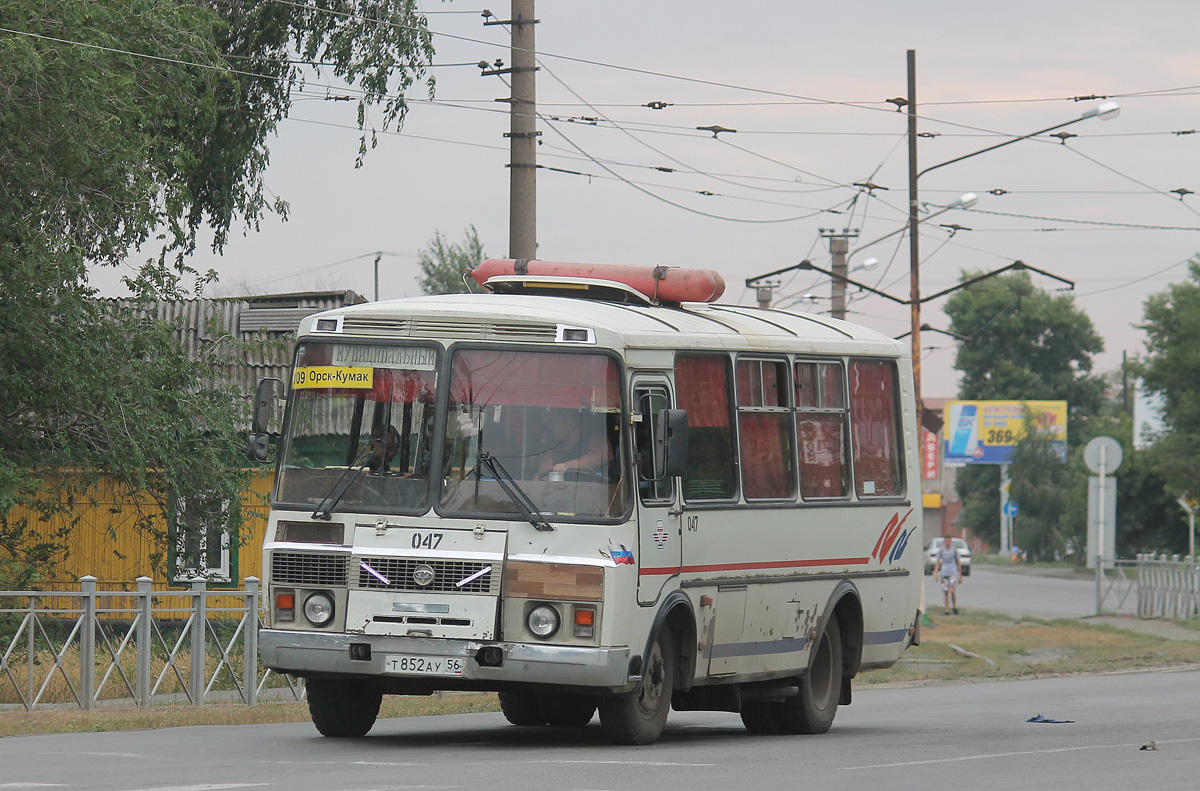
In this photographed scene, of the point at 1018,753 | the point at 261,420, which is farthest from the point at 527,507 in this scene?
the point at 1018,753

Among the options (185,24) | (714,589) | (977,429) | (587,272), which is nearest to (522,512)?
(714,589)

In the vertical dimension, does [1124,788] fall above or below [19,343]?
below

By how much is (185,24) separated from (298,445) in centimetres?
898

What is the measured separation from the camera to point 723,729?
16031 mm

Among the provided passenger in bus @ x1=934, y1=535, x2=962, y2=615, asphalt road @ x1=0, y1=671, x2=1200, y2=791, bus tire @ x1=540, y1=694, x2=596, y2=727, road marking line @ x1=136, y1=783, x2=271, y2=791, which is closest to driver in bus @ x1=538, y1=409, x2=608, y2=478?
asphalt road @ x1=0, y1=671, x2=1200, y2=791

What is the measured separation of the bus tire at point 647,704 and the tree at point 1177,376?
52470 millimetres

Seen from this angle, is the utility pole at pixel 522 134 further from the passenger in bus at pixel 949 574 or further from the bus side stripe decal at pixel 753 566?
the passenger in bus at pixel 949 574

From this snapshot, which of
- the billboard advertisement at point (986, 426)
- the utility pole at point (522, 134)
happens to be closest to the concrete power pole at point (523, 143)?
the utility pole at point (522, 134)

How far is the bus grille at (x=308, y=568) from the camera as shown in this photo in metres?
12.1

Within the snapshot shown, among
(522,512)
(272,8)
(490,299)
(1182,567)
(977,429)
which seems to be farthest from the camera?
(977,429)

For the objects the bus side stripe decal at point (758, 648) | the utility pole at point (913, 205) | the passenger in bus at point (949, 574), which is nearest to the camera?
the bus side stripe decal at point (758, 648)

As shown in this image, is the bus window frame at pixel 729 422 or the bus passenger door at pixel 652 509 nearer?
the bus passenger door at pixel 652 509

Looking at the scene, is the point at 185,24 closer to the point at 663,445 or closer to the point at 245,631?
the point at 245,631

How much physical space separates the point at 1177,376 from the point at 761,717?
5152 centimetres
